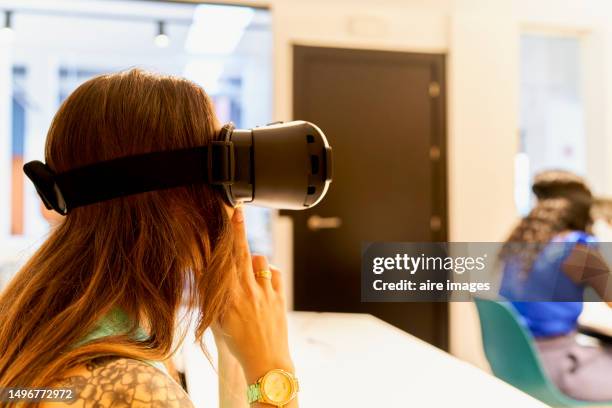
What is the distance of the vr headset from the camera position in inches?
15.6

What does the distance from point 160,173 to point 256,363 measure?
0.16 meters

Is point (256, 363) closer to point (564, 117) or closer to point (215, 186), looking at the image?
point (215, 186)

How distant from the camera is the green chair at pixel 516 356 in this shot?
1.02 metres

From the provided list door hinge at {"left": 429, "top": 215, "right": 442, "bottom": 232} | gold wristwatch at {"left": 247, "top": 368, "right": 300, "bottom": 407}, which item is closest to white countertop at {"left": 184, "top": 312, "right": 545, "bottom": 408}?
gold wristwatch at {"left": 247, "top": 368, "right": 300, "bottom": 407}

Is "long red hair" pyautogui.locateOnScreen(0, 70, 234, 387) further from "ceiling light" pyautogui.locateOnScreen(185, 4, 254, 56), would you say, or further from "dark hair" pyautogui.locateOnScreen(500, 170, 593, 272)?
"ceiling light" pyautogui.locateOnScreen(185, 4, 254, 56)

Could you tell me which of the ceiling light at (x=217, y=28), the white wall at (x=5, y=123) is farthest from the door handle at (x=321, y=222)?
the white wall at (x=5, y=123)

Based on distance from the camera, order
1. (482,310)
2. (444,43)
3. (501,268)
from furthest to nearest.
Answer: (444,43) → (482,310) → (501,268)

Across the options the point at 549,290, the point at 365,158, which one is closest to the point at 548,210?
the point at 549,290

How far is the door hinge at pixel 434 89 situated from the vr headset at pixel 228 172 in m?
2.17

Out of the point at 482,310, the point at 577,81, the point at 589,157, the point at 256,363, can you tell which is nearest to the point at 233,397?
the point at 256,363

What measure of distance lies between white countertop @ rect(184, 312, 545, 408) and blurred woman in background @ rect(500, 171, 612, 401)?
0.16 metres

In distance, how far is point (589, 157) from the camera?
2707 millimetres

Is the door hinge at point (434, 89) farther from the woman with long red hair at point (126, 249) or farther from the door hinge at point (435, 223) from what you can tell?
the woman with long red hair at point (126, 249)

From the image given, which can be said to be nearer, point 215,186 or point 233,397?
point 215,186
